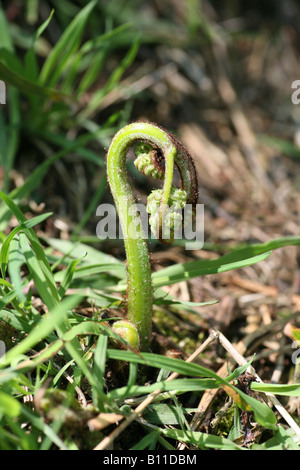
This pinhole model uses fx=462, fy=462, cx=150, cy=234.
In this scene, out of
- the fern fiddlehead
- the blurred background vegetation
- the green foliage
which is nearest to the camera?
the green foliage

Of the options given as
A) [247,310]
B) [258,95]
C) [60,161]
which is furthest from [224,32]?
[247,310]

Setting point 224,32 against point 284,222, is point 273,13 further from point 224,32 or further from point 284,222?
point 284,222

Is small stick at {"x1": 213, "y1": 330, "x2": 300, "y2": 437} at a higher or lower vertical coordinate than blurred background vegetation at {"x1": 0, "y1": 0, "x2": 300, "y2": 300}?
lower

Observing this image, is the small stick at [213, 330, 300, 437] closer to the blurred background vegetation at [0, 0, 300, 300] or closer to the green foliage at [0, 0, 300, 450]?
the green foliage at [0, 0, 300, 450]

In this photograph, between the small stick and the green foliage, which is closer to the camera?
the green foliage

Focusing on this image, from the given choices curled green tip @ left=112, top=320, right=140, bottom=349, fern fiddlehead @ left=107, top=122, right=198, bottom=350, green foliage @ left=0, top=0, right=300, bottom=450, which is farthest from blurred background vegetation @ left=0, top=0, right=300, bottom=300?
curled green tip @ left=112, top=320, right=140, bottom=349

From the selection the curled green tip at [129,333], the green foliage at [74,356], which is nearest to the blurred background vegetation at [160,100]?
the green foliage at [74,356]

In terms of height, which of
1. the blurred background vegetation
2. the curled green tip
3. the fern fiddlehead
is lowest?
the curled green tip

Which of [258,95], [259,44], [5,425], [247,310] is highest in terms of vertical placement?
[259,44]
